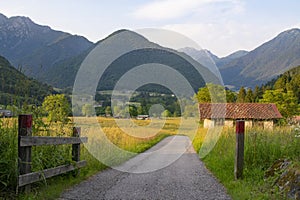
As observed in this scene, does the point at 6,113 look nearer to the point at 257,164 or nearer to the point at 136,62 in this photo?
the point at 257,164

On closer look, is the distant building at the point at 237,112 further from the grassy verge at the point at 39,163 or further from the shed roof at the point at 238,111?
the grassy verge at the point at 39,163

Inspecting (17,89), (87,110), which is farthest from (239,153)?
(87,110)

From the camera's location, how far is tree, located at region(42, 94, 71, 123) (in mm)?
7801

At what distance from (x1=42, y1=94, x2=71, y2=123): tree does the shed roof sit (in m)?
46.1

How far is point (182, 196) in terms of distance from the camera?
6809mm

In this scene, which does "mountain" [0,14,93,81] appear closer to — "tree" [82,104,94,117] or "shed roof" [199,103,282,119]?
"tree" [82,104,94,117]

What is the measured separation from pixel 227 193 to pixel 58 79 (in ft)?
48.2

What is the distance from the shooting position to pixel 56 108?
812 centimetres

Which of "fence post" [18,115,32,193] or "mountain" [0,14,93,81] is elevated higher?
"mountain" [0,14,93,81]

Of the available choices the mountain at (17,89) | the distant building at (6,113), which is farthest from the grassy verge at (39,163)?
the mountain at (17,89)

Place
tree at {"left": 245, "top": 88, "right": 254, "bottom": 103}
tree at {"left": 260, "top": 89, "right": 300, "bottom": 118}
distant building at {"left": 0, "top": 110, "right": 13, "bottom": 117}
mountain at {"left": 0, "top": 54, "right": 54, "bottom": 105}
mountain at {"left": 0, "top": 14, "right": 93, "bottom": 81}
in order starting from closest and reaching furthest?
1. distant building at {"left": 0, "top": 110, "right": 13, "bottom": 117}
2. mountain at {"left": 0, "top": 54, "right": 54, "bottom": 105}
3. mountain at {"left": 0, "top": 14, "right": 93, "bottom": 81}
4. tree at {"left": 260, "top": 89, "right": 300, "bottom": 118}
5. tree at {"left": 245, "top": 88, "right": 254, "bottom": 103}

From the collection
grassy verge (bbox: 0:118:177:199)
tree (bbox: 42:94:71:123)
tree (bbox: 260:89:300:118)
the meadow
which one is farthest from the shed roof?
grassy verge (bbox: 0:118:177:199)

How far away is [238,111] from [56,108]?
52.3 meters

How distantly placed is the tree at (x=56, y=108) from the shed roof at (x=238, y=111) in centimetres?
4607
